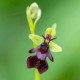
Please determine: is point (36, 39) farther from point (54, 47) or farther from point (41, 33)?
point (41, 33)

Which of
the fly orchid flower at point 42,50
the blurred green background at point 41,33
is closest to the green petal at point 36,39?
the fly orchid flower at point 42,50

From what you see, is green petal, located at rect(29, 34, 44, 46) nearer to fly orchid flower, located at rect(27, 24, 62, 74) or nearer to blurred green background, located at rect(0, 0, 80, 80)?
fly orchid flower, located at rect(27, 24, 62, 74)

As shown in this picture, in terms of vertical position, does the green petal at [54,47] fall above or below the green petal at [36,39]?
below

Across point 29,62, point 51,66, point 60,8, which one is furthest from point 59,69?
point 60,8

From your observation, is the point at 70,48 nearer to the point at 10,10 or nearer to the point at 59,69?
the point at 59,69

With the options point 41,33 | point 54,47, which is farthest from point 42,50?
point 41,33

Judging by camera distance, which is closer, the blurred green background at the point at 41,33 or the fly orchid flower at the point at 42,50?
the fly orchid flower at the point at 42,50

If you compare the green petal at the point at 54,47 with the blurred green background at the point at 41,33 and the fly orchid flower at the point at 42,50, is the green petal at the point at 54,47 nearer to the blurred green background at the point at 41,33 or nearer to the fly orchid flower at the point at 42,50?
the fly orchid flower at the point at 42,50
